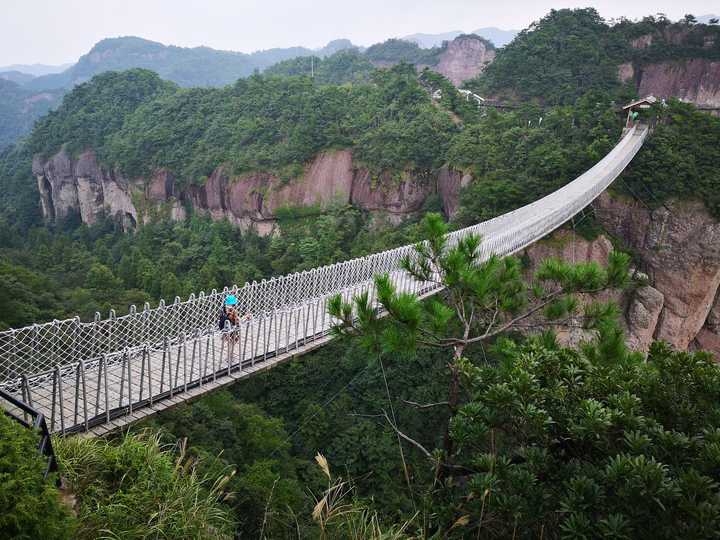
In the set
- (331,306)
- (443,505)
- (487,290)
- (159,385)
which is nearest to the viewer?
(443,505)

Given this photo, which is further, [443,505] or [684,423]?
[443,505]

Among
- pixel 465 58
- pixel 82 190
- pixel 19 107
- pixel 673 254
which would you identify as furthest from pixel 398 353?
pixel 19 107

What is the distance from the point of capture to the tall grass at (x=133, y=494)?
122 inches

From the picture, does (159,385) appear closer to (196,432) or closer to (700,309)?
(196,432)

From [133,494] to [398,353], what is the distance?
6.48 ft

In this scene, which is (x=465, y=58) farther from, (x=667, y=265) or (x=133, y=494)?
(x=133, y=494)

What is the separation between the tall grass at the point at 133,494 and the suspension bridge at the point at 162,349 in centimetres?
42

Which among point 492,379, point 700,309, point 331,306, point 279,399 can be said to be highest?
point 331,306

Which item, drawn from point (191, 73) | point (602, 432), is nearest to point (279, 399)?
point (602, 432)

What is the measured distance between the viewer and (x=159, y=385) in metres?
4.70

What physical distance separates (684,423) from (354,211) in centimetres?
1728

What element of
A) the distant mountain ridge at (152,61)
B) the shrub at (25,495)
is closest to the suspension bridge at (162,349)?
the shrub at (25,495)

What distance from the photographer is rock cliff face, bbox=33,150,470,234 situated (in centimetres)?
1961

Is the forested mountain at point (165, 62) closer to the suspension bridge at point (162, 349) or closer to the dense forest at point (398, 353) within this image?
the dense forest at point (398, 353)
